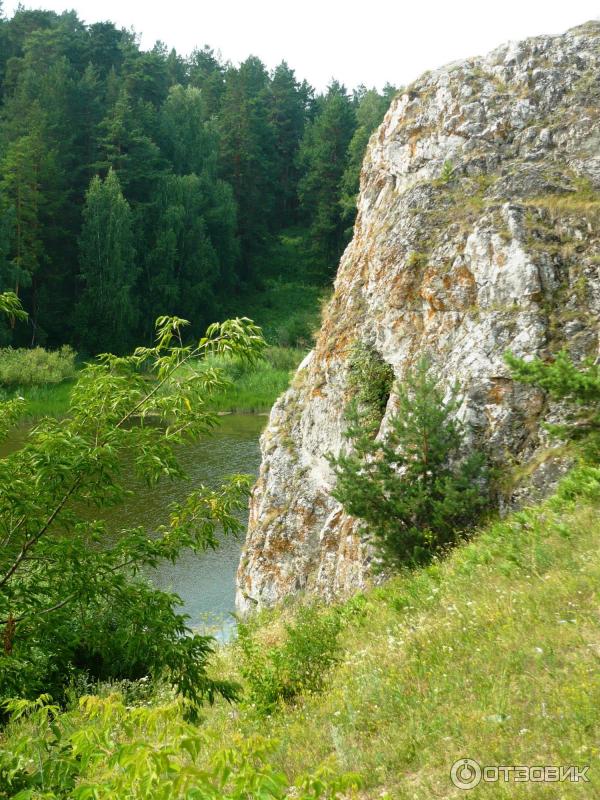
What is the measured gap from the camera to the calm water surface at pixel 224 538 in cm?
1493

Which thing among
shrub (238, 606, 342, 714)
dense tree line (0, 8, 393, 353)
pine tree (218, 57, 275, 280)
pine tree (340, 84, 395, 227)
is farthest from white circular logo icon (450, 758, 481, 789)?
pine tree (218, 57, 275, 280)

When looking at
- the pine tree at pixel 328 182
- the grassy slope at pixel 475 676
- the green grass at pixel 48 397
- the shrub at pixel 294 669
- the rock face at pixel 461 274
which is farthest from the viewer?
the pine tree at pixel 328 182

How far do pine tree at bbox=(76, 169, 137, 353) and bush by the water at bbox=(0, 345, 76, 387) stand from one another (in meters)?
6.34

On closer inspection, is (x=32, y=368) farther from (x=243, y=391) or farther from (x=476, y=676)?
(x=476, y=676)

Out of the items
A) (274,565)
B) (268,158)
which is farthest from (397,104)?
(268,158)

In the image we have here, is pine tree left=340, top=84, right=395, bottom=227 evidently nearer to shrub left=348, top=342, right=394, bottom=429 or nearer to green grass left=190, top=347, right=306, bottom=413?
green grass left=190, top=347, right=306, bottom=413

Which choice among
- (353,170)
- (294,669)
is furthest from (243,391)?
(294,669)

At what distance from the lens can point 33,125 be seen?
4497 cm

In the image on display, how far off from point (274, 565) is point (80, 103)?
153ft

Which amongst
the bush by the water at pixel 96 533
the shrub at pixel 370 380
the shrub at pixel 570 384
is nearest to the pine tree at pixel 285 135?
the shrub at pixel 370 380

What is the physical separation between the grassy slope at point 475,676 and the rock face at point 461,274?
239cm

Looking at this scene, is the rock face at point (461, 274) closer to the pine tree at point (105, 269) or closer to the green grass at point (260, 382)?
the green grass at point (260, 382)

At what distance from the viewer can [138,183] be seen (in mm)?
50156

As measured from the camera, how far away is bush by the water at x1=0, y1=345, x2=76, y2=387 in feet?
115
